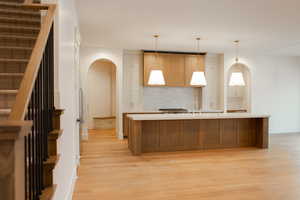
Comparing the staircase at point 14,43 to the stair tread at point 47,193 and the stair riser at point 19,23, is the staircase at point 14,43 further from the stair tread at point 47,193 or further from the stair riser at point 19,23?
the stair tread at point 47,193

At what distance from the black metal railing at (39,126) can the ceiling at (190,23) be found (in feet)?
7.05

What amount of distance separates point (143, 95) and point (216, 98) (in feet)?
8.20

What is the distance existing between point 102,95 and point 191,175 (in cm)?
601

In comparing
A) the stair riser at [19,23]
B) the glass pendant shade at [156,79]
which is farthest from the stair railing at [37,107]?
the glass pendant shade at [156,79]

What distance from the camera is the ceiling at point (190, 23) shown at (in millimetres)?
3488

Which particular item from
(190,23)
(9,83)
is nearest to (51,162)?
(9,83)

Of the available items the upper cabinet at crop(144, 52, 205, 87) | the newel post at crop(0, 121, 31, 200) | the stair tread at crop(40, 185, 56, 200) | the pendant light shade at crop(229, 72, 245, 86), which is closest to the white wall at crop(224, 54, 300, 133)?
the upper cabinet at crop(144, 52, 205, 87)

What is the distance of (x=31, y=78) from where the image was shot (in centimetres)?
114

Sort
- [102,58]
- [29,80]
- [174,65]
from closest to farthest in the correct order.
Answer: [29,80]
[102,58]
[174,65]

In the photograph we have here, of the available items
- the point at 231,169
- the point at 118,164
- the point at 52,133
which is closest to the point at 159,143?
the point at 118,164

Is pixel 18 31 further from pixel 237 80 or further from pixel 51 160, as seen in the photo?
pixel 237 80

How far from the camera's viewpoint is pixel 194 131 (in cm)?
532

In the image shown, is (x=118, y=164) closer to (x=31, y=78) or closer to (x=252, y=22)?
(x=31, y=78)

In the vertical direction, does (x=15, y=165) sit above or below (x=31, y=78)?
below
